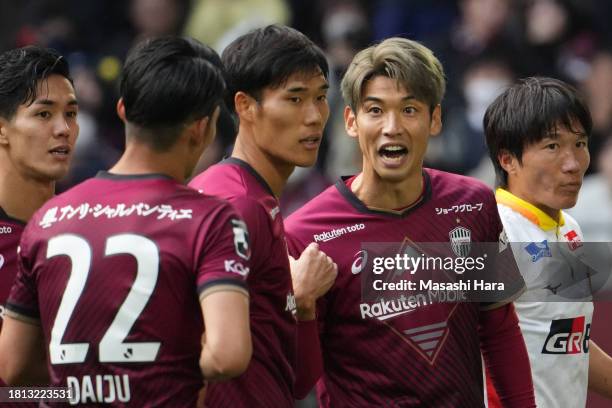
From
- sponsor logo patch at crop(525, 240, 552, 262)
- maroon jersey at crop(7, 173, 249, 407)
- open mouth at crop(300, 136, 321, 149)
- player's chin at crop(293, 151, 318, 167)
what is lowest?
maroon jersey at crop(7, 173, 249, 407)

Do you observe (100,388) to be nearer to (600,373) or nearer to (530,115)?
(530,115)

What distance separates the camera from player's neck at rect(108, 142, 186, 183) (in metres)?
3.80

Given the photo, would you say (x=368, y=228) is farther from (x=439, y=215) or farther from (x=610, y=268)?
(x=610, y=268)

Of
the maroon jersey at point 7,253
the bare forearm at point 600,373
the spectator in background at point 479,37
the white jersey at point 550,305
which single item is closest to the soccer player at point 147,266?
the maroon jersey at point 7,253

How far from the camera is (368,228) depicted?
189 inches

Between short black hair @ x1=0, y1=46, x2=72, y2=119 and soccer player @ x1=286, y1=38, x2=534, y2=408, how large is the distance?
1.11 meters

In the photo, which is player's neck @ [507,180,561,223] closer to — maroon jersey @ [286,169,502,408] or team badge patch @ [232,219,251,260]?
maroon jersey @ [286,169,502,408]

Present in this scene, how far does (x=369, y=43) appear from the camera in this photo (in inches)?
412

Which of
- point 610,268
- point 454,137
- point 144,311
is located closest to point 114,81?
point 454,137

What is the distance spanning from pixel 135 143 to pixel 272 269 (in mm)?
635

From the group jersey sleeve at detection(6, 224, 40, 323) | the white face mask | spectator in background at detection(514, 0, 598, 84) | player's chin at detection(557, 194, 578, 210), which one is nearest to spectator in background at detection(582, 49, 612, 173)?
spectator in background at detection(514, 0, 598, 84)

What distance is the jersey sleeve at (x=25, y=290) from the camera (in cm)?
380

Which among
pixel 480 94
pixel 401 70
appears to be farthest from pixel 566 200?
pixel 480 94

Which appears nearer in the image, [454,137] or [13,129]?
[13,129]
